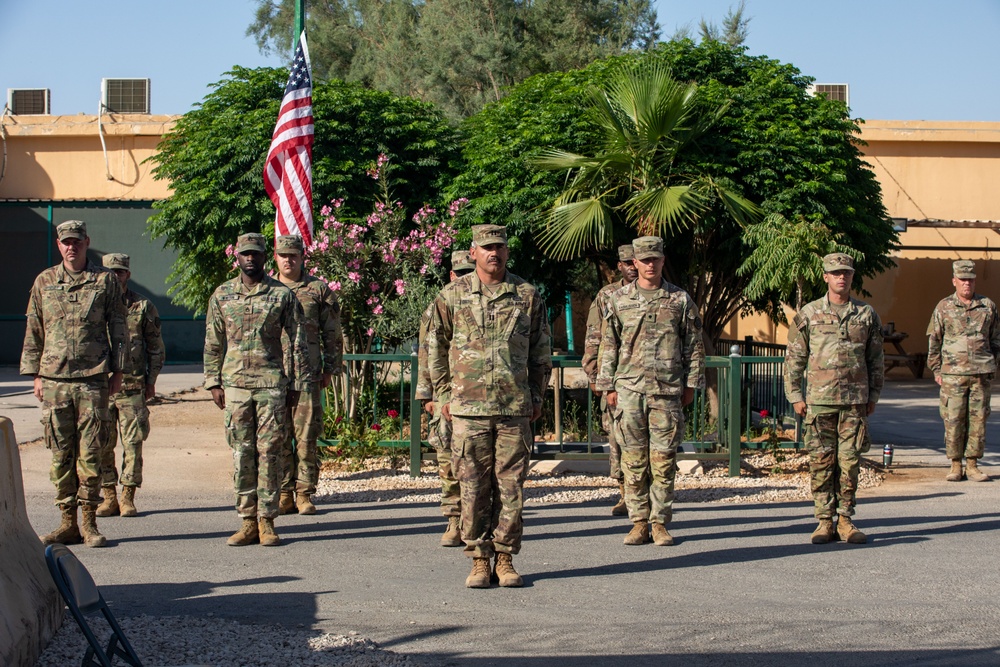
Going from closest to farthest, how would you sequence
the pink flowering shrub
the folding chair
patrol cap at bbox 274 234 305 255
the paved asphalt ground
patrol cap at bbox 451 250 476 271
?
the folding chair, the paved asphalt ground, patrol cap at bbox 451 250 476 271, patrol cap at bbox 274 234 305 255, the pink flowering shrub

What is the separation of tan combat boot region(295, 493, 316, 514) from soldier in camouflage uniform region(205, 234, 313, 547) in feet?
3.86

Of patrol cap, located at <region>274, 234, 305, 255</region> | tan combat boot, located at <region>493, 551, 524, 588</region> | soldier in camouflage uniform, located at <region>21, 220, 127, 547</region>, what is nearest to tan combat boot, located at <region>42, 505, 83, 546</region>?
soldier in camouflage uniform, located at <region>21, 220, 127, 547</region>

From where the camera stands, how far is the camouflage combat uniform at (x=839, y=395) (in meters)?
7.79

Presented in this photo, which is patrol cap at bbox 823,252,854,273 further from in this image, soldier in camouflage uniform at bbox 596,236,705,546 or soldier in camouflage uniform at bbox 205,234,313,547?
soldier in camouflage uniform at bbox 205,234,313,547

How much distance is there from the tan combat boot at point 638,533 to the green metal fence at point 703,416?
228 centimetres

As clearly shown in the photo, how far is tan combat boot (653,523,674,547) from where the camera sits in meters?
7.67

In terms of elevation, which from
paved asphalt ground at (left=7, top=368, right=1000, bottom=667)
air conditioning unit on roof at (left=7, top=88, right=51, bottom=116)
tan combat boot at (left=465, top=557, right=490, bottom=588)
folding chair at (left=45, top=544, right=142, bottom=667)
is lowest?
paved asphalt ground at (left=7, top=368, right=1000, bottom=667)

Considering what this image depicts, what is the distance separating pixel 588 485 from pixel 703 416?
4.98 feet

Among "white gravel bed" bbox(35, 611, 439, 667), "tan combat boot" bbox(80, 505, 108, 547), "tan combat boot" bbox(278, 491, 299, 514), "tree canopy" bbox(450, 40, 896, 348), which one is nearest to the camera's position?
"white gravel bed" bbox(35, 611, 439, 667)

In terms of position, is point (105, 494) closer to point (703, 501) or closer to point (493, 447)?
point (493, 447)

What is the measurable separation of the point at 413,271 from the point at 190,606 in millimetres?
6597

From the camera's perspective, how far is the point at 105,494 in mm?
8781

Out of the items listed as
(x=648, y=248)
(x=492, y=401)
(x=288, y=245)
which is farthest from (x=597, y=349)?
(x=492, y=401)

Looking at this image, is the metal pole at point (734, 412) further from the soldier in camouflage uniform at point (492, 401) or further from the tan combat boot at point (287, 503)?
the soldier in camouflage uniform at point (492, 401)
